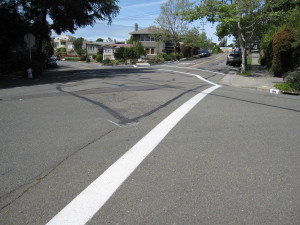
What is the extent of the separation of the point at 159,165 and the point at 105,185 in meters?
0.91

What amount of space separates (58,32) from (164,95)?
20.7 meters

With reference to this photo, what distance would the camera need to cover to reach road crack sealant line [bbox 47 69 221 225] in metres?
2.73

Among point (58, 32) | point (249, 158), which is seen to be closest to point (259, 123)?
point (249, 158)

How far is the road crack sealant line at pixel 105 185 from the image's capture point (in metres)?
2.73

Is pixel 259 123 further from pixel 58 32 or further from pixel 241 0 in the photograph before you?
pixel 58 32

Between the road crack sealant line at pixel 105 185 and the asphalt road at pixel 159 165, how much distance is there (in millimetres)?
56

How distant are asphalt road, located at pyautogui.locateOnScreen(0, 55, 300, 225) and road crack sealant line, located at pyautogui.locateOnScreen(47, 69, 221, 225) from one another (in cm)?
6

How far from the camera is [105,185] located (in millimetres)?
3352

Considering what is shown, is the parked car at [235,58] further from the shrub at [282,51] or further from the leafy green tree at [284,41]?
the shrub at [282,51]

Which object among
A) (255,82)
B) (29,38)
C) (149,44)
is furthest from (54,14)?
(149,44)

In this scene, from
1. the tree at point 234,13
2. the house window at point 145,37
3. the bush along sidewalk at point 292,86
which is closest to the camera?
the bush along sidewalk at point 292,86

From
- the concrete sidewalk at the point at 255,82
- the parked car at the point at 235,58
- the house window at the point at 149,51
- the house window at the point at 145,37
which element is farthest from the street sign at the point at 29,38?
the house window at the point at 145,37

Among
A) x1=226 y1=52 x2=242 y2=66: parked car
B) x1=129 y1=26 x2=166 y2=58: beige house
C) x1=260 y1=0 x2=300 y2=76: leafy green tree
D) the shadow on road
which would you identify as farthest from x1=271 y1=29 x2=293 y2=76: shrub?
x1=129 y1=26 x2=166 y2=58: beige house

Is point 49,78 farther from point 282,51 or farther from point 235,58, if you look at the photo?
point 235,58
